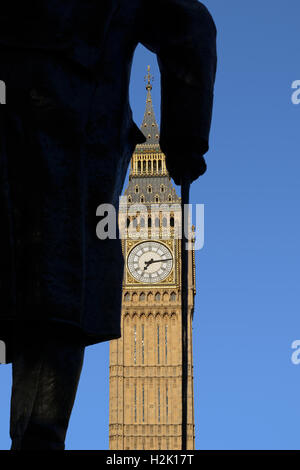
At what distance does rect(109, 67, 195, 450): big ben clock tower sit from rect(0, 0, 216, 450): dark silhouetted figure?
48.2 meters

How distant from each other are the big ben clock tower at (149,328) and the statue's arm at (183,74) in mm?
47939

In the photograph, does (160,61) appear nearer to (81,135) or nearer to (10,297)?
(81,135)

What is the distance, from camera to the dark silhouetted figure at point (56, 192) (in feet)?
8.80

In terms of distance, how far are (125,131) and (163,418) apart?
162 ft

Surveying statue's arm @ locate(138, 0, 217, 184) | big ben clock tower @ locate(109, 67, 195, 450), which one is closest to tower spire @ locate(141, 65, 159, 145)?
big ben clock tower @ locate(109, 67, 195, 450)

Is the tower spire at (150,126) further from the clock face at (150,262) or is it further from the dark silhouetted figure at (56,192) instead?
the dark silhouetted figure at (56,192)

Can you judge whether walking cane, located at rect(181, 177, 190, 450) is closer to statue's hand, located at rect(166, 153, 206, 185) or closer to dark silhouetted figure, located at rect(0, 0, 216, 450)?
statue's hand, located at rect(166, 153, 206, 185)

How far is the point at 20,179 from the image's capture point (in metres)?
2.74

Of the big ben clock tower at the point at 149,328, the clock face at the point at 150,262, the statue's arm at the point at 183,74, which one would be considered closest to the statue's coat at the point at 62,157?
the statue's arm at the point at 183,74

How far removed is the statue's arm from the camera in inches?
123

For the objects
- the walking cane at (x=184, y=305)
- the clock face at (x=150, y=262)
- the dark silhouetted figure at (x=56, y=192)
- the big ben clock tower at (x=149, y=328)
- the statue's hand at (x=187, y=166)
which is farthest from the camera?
the clock face at (x=150, y=262)

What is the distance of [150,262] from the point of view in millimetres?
52844

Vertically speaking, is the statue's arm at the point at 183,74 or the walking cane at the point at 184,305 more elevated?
the statue's arm at the point at 183,74
